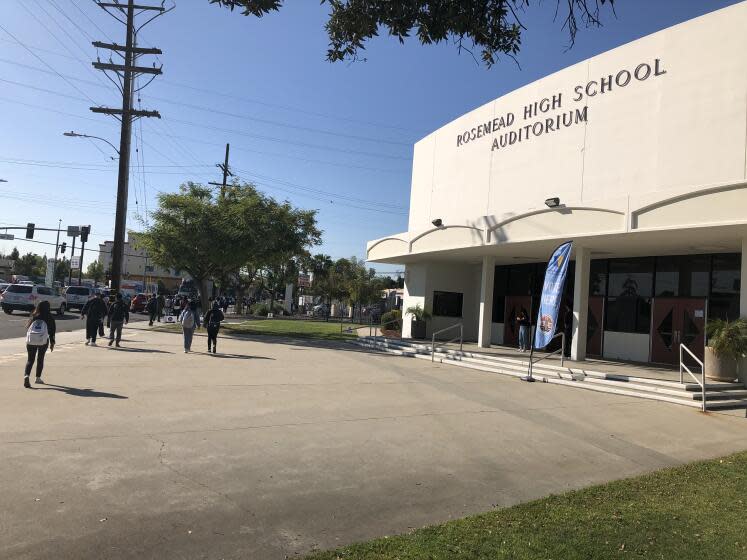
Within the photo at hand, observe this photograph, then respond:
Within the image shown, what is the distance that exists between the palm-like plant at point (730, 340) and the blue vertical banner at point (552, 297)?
367 centimetres

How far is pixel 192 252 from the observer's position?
2580 centimetres

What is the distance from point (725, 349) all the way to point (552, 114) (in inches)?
371

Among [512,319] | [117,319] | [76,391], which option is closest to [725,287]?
[512,319]

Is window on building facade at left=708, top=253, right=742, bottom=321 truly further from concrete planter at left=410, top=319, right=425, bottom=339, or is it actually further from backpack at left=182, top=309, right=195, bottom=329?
backpack at left=182, top=309, right=195, bottom=329

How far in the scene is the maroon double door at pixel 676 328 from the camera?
638 inches

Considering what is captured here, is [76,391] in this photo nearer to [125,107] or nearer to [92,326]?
[92,326]

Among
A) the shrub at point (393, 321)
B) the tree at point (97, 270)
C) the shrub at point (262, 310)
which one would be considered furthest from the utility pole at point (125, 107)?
the tree at point (97, 270)

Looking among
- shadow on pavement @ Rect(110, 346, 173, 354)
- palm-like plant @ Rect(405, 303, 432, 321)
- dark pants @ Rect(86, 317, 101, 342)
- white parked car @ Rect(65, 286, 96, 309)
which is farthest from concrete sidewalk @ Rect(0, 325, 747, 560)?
white parked car @ Rect(65, 286, 96, 309)

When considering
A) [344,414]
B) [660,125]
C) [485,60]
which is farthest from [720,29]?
[344,414]

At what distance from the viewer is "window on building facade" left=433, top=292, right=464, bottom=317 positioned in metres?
24.4

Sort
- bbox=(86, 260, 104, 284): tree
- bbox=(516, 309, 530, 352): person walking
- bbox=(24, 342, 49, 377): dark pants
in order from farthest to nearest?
bbox=(86, 260, 104, 284): tree, bbox=(516, 309, 530, 352): person walking, bbox=(24, 342, 49, 377): dark pants

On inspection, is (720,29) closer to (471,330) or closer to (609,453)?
(609,453)

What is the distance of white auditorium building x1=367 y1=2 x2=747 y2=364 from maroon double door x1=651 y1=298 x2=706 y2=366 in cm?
4

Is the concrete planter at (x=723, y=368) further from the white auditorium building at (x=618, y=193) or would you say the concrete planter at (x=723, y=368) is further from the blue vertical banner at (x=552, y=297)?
the blue vertical banner at (x=552, y=297)
